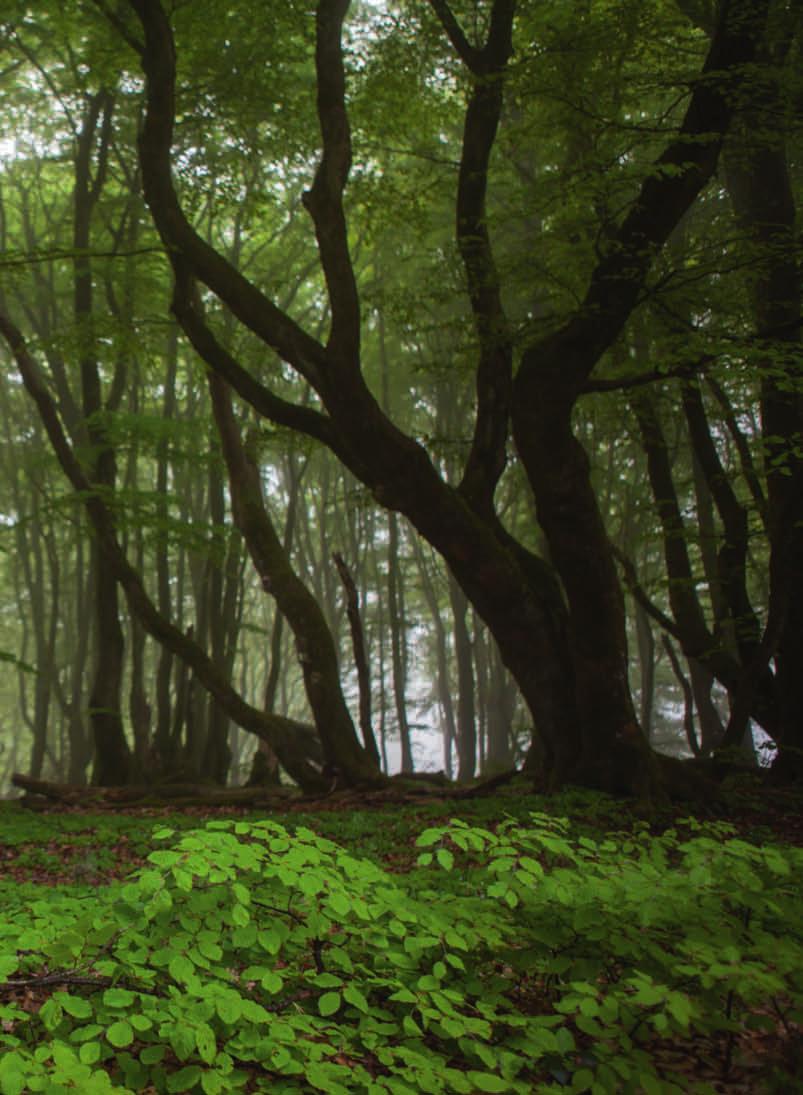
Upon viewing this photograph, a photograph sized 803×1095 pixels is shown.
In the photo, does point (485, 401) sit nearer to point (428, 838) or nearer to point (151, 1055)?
point (428, 838)

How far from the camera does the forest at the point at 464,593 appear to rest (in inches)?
98.7

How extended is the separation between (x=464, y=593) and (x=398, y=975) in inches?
277

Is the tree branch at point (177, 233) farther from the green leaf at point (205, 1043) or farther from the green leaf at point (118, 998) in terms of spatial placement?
the green leaf at point (205, 1043)

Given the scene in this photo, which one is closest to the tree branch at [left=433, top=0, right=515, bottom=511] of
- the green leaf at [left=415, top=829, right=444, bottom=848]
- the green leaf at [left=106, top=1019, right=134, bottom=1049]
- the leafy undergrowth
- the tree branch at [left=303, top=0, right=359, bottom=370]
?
the tree branch at [left=303, top=0, right=359, bottom=370]

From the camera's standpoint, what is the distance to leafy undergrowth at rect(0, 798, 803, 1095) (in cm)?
225

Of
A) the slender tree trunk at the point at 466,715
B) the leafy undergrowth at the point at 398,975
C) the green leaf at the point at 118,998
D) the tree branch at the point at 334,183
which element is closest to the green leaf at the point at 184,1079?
the leafy undergrowth at the point at 398,975

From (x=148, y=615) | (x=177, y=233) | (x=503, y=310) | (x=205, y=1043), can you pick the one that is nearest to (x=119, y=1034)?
(x=205, y=1043)

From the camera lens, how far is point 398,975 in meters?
2.70

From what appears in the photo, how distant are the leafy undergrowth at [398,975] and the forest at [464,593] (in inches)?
0.7

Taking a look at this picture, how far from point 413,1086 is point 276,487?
2390 cm

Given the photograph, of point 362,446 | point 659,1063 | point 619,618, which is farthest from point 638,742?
point 659,1063

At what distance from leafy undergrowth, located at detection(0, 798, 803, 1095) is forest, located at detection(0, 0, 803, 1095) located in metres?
0.02

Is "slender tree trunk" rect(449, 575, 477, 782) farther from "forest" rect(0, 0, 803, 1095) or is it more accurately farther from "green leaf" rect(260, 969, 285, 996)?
"green leaf" rect(260, 969, 285, 996)

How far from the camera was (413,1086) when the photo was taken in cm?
249
